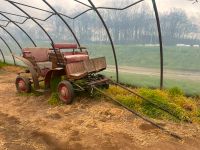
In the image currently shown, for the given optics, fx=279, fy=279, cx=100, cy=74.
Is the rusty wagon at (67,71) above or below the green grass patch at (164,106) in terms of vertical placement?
above

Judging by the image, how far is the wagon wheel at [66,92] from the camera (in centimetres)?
721

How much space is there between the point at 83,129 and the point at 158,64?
475 cm

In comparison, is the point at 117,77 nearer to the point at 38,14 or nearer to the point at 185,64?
the point at 185,64

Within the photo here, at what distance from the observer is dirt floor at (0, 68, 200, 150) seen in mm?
4914

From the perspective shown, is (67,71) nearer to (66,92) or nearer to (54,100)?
(66,92)

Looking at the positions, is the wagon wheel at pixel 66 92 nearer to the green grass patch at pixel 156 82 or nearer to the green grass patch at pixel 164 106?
the green grass patch at pixel 164 106

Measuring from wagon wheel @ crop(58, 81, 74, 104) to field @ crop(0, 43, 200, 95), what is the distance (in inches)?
122

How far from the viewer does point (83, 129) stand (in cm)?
565

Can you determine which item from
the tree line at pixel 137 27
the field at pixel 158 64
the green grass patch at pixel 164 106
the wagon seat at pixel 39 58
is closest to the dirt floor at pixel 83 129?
the green grass patch at pixel 164 106

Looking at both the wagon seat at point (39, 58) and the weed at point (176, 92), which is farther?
the wagon seat at point (39, 58)

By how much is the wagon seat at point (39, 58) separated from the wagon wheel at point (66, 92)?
137 centimetres

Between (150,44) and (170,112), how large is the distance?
14.1 feet

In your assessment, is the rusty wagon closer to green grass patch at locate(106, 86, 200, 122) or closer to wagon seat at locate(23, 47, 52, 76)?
wagon seat at locate(23, 47, 52, 76)

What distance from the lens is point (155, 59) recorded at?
9.58 m
